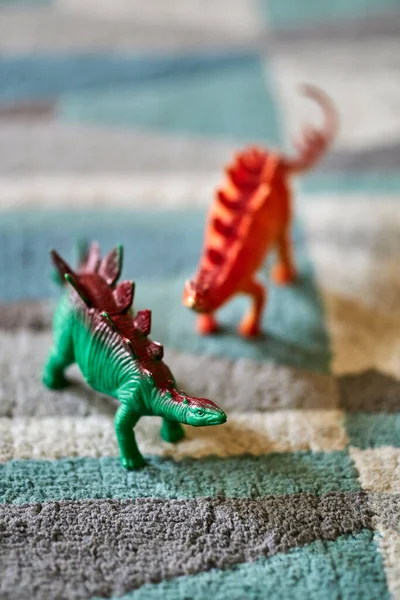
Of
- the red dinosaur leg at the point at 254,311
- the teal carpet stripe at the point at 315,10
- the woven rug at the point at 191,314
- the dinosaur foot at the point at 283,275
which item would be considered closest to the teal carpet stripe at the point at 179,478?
the woven rug at the point at 191,314

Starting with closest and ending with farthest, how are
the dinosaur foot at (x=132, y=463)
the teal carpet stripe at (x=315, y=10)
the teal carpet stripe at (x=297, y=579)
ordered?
the teal carpet stripe at (x=297, y=579) < the dinosaur foot at (x=132, y=463) < the teal carpet stripe at (x=315, y=10)

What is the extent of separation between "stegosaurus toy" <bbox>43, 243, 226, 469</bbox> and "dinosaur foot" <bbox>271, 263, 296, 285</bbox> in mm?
323

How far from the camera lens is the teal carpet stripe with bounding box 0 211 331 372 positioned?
0.92 m

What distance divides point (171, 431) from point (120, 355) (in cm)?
11

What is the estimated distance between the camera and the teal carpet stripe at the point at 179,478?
72 cm

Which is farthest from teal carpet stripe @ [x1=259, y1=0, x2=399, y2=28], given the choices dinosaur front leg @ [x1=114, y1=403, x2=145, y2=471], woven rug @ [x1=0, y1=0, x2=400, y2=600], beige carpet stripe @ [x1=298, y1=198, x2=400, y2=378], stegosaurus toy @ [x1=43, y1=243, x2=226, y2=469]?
dinosaur front leg @ [x1=114, y1=403, x2=145, y2=471]

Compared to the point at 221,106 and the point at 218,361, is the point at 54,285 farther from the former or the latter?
the point at 221,106

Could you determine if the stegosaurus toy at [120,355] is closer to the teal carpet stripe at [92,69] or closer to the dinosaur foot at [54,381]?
the dinosaur foot at [54,381]

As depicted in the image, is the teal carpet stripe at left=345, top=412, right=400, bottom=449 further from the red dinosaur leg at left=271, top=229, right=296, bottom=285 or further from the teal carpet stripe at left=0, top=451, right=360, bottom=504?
the red dinosaur leg at left=271, top=229, right=296, bottom=285

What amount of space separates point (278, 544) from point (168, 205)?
642 millimetres

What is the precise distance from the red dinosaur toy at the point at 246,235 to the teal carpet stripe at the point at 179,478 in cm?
17

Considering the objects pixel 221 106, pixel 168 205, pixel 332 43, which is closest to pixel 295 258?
pixel 168 205

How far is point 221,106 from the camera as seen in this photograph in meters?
1.41

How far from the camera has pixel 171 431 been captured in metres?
0.76
